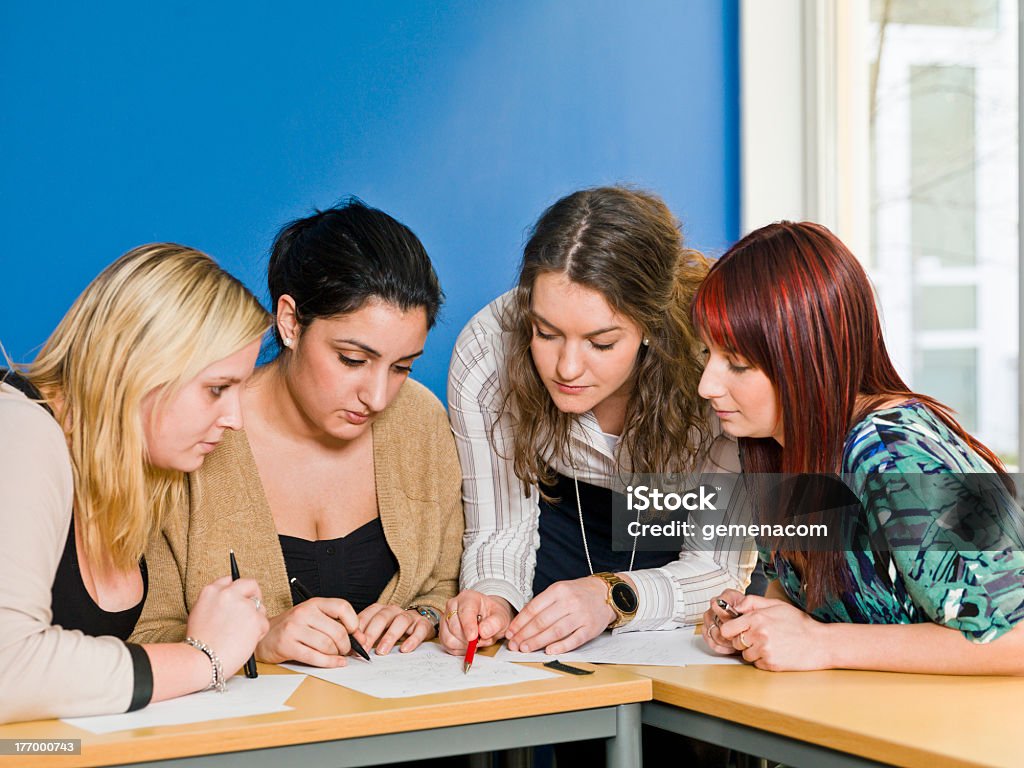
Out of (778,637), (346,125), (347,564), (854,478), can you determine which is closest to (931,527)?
(854,478)

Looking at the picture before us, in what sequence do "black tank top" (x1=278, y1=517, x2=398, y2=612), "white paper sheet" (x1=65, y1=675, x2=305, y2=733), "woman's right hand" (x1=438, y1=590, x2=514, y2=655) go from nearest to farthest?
"white paper sheet" (x1=65, y1=675, x2=305, y2=733) < "woman's right hand" (x1=438, y1=590, x2=514, y2=655) < "black tank top" (x1=278, y1=517, x2=398, y2=612)

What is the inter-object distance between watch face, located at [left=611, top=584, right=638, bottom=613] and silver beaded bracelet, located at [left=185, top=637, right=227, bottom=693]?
673 mm

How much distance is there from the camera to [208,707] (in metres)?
1.36

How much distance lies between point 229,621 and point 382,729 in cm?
32

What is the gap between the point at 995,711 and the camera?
126cm

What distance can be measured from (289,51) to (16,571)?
5.64 feet

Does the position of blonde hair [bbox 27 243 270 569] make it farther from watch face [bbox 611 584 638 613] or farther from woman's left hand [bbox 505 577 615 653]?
watch face [bbox 611 584 638 613]

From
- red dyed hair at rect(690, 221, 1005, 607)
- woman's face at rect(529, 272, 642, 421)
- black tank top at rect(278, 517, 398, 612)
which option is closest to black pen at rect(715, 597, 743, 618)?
red dyed hair at rect(690, 221, 1005, 607)

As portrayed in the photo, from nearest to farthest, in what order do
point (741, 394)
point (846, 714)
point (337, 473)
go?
point (846, 714), point (741, 394), point (337, 473)

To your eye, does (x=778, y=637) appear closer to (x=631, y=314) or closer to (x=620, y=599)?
(x=620, y=599)

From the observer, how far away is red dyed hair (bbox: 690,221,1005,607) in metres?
1.54

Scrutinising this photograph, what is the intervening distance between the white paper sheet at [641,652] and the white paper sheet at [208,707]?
0.37 metres

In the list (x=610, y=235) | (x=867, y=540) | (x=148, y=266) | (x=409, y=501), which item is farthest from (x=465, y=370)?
(x=867, y=540)

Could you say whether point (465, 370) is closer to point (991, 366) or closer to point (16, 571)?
point (16, 571)
